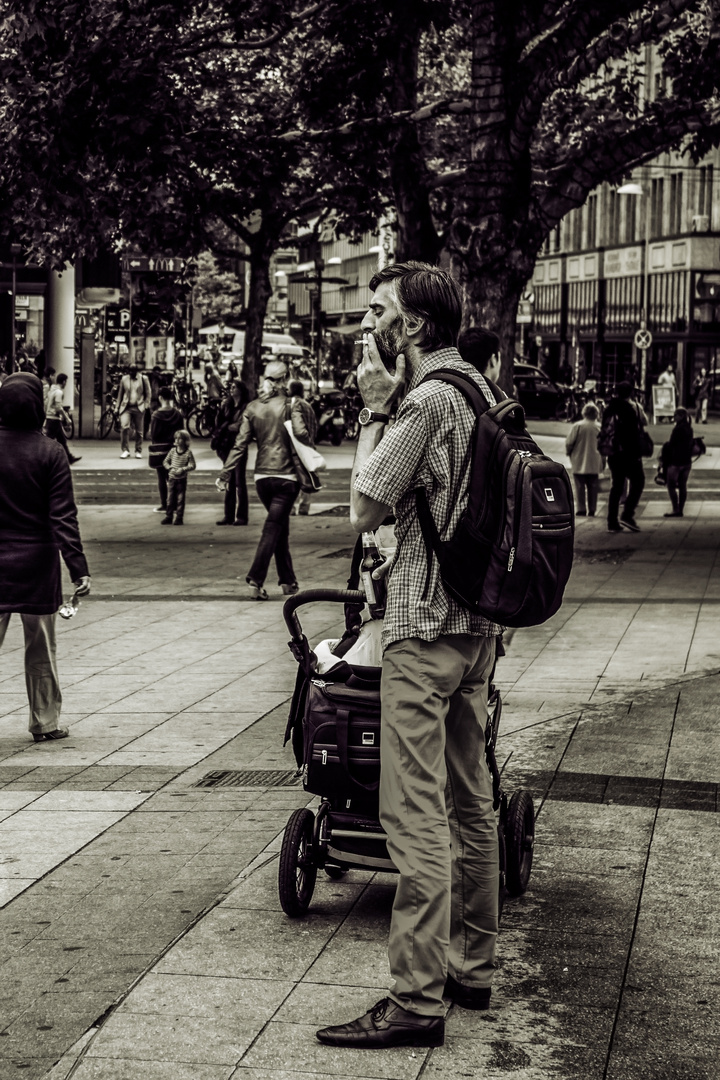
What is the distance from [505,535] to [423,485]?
0.25 metres

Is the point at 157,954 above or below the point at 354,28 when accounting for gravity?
below

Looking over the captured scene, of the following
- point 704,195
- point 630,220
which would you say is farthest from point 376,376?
point 630,220

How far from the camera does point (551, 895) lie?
5.08 m

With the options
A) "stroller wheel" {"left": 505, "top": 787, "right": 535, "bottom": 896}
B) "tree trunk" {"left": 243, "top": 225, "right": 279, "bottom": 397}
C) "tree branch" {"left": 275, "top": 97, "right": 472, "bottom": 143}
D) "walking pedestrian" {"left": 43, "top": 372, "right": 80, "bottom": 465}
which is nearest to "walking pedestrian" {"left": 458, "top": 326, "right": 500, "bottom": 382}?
"stroller wheel" {"left": 505, "top": 787, "right": 535, "bottom": 896}

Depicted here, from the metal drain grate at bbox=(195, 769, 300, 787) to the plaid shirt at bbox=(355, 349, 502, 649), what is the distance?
2942 mm

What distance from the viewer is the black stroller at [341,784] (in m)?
4.64

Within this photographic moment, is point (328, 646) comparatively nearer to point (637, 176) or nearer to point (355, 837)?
point (355, 837)

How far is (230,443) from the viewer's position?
20953 millimetres

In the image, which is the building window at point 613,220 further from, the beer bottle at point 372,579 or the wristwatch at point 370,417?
the wristwatch at point 370,417

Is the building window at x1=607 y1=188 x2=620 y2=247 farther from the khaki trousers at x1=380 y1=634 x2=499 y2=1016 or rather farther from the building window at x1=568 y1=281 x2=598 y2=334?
the khaki trousers at x1=380 y1=634 x2=499 y2=1016

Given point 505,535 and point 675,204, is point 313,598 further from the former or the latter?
point 675,204

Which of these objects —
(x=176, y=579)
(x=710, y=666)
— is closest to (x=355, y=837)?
(x=710, y=666)

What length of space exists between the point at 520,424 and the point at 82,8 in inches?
484

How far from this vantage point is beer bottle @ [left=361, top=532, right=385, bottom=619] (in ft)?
14.5
